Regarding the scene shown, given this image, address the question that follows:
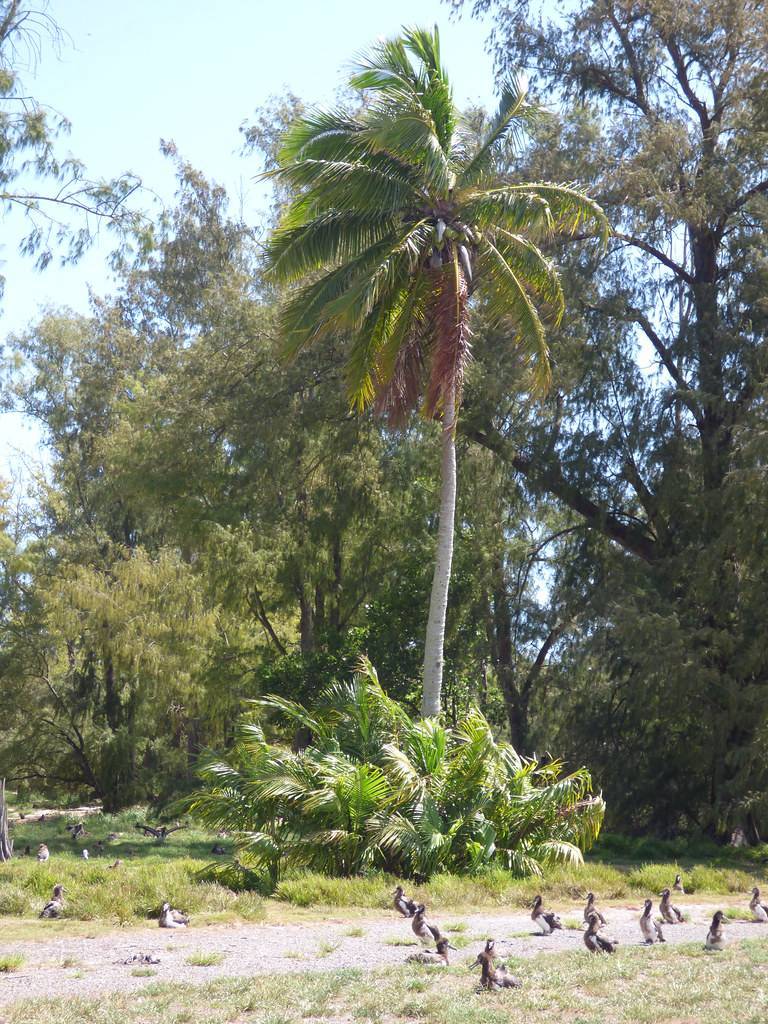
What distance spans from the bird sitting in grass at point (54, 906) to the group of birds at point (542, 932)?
3314 millimetres

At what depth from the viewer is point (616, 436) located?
2116 centimetres

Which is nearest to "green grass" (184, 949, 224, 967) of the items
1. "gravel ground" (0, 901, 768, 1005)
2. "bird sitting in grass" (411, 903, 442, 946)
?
"gravel ground" (0, 901, 768, 1005)

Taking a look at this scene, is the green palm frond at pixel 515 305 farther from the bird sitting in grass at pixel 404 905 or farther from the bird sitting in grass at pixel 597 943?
the bird sitting in grass at pixel 597 943

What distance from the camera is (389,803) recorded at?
13.4 m

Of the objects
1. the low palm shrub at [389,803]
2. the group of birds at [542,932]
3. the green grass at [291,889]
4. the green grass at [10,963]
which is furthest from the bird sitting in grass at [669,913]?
the green grass at [10,963]

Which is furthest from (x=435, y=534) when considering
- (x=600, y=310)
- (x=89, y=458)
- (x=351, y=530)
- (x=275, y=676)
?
(x=89, y=458)

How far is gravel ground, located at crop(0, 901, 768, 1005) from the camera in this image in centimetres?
807

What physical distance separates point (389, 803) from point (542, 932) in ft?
11.2

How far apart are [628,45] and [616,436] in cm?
803

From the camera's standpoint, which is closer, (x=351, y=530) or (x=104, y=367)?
(x=351, y=530)

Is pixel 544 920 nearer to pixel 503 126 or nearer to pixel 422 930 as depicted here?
pixel 422 930

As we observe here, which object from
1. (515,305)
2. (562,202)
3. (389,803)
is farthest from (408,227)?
(389,803)

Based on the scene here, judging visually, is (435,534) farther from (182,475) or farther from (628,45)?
(628,45)

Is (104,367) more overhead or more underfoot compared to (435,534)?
more overhead
